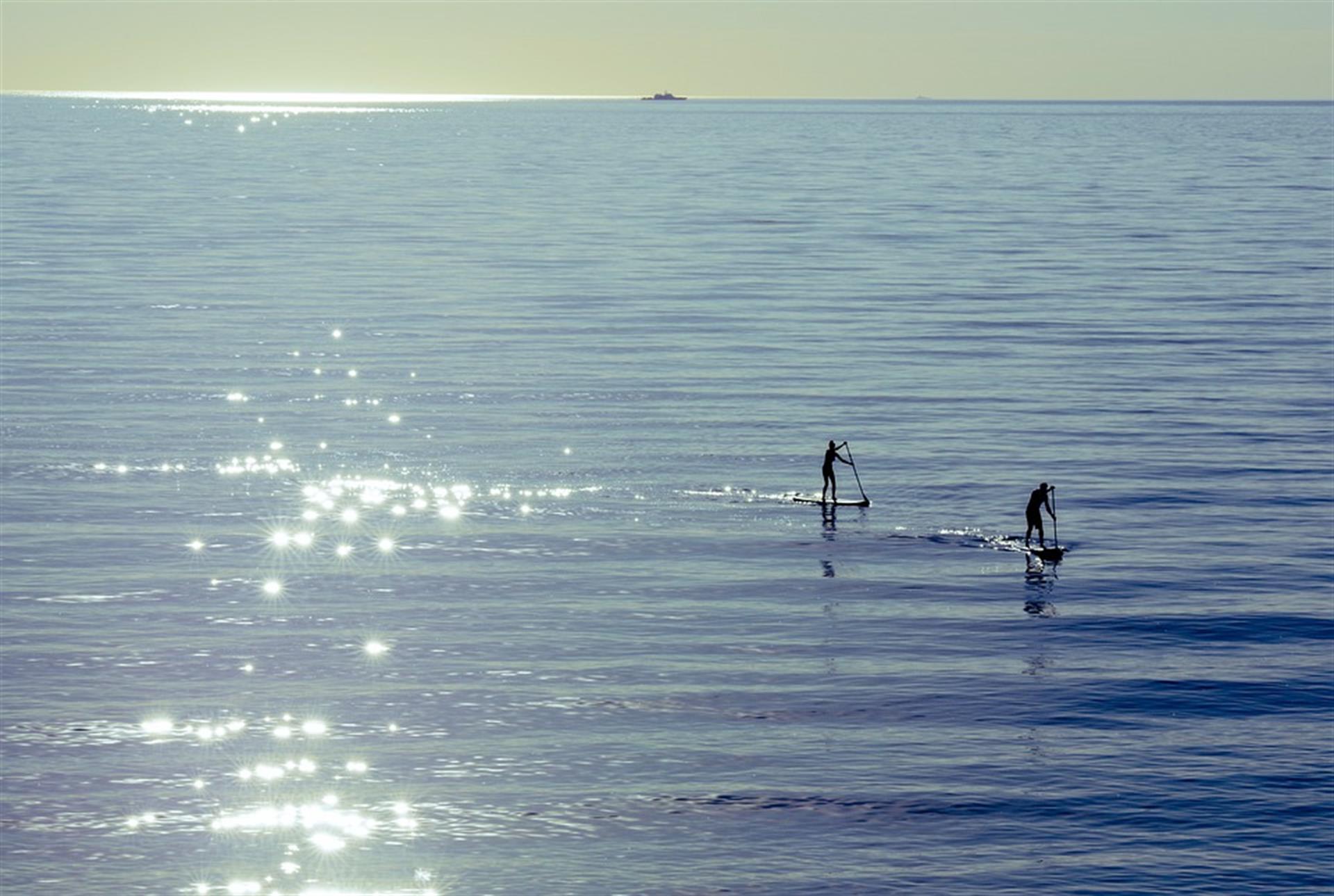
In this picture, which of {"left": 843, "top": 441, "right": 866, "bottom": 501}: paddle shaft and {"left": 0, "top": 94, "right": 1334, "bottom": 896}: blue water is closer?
{"left": 0, "top": 94, "right": 1334, "bottom": 896}: blue water

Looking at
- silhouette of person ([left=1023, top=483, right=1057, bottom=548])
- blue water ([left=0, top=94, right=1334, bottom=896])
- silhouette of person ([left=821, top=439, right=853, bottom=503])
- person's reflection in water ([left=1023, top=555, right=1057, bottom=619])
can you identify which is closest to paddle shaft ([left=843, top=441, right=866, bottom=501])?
silhouette of person ([left=821, top=439, right=853, bottom=503])

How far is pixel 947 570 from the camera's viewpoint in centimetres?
4431

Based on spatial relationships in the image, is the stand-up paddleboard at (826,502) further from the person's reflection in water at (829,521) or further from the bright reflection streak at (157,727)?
the bright reflection streak at (157,727)

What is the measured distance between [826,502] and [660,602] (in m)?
10.2

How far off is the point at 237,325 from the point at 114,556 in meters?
41.7

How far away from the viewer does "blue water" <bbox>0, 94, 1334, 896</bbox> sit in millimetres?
29047

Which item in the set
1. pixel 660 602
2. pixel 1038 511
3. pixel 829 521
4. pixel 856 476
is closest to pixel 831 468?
pixel 829 521

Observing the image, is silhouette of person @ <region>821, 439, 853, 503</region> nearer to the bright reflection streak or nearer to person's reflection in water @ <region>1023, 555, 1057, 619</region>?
person's reflection in water @ <region>1023, 555, 1057, 619</region>

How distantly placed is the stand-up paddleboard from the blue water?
0.27 meters

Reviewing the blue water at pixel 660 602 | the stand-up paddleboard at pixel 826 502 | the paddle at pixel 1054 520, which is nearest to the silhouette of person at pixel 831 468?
the stand-up paddleboard at pixel 826 502

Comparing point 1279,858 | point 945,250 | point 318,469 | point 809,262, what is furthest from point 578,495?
point 945,250

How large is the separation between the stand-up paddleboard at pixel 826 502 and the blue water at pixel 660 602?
0.27m

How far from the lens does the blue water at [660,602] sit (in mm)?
29047

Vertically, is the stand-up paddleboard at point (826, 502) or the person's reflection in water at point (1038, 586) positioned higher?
the stand-up paddleboard at point (826, 502)
